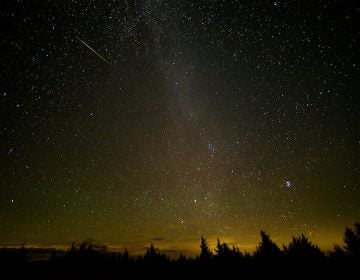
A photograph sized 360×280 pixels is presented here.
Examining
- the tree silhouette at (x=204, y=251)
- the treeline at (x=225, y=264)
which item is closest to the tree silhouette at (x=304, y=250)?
the treeline at (x=225, y=264)

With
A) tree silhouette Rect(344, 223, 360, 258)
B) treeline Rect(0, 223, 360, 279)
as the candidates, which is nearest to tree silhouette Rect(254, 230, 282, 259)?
treeline Rect(0, 223, 360, 279)

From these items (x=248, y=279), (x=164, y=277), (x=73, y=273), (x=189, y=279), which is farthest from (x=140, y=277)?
(x=248, y=279)

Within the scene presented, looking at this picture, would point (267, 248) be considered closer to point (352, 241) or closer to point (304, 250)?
point (304, 250)

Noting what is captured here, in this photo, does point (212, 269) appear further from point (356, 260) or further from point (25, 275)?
point (25, 275)

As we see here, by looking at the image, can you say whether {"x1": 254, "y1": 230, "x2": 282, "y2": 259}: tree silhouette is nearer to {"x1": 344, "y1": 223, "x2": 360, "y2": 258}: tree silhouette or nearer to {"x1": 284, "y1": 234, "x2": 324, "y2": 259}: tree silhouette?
{"x1": 284, "y1": 234, "x2": 324, "y2": 259}: tree silhouette

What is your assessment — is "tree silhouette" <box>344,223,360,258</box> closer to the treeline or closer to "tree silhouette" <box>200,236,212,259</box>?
the treeline

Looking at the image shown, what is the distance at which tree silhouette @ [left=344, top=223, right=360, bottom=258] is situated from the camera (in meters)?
29.1

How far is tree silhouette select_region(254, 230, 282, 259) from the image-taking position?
91.2 ft

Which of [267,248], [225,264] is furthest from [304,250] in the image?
[225,264]

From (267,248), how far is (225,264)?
30.3ft

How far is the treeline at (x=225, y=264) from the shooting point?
25.7m

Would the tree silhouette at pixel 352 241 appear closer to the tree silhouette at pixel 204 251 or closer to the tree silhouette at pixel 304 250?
the tree silhouette at pixel 304 250

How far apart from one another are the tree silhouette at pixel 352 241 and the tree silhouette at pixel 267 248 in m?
9.91

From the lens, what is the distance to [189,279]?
38156 mm
